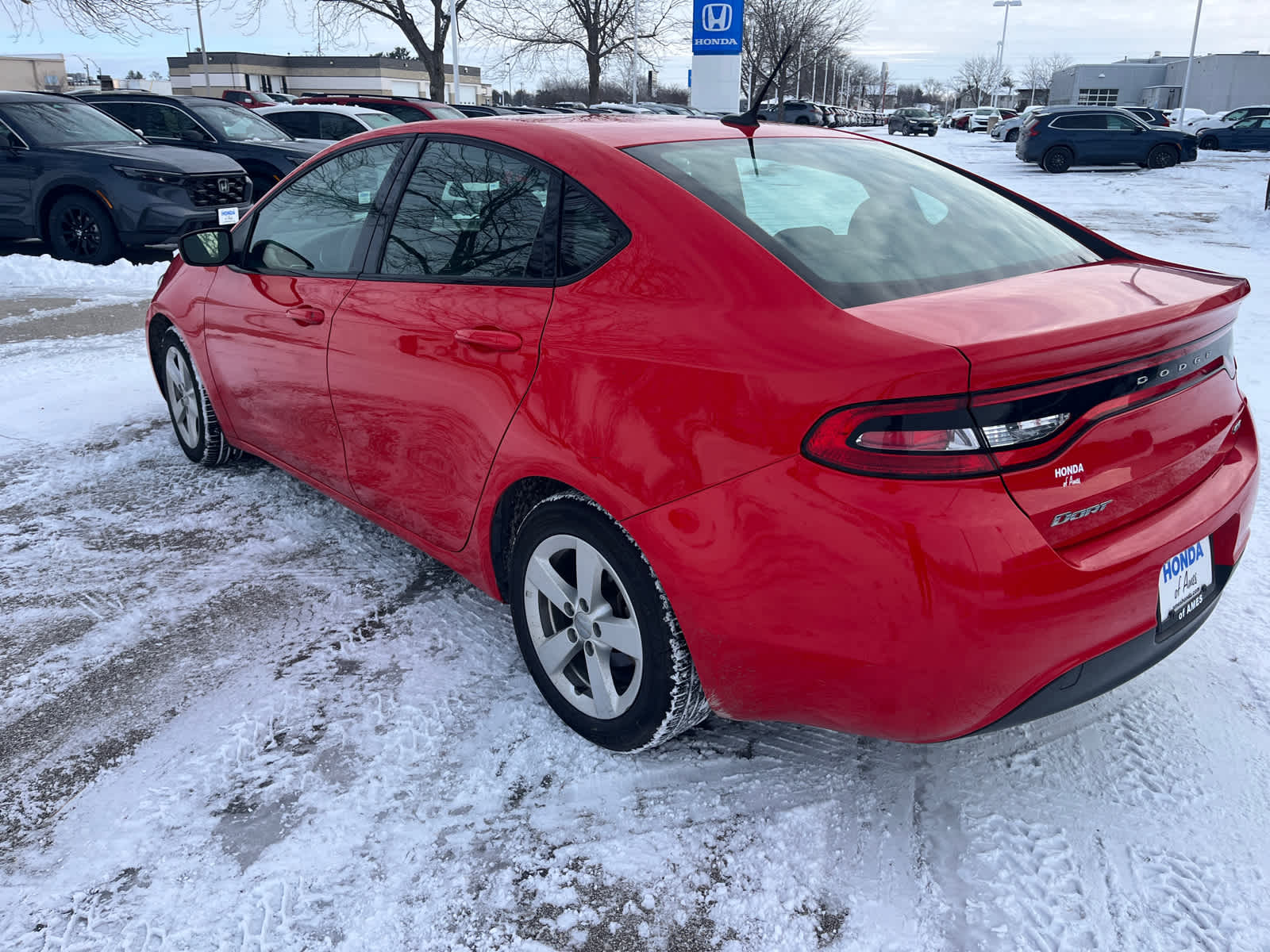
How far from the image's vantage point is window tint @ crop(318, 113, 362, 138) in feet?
50.1

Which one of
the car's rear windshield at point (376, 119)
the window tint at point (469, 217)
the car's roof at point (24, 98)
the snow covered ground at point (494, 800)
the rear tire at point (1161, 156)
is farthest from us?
the rear tire at point (1161, 156)

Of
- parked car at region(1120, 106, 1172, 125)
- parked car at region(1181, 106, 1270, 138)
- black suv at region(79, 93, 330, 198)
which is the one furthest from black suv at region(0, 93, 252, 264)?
parked car at region(1181, 106, 1270, 138)

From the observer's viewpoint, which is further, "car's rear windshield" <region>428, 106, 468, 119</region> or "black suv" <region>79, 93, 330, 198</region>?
"car's rear windshield" <region>428, 106, 468, 119</region>

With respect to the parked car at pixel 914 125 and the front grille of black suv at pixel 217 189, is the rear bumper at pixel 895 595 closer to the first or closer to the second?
the front grille of black suv at pixel 217 189

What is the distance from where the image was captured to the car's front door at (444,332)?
2510 mm

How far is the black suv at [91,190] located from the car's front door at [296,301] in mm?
6462

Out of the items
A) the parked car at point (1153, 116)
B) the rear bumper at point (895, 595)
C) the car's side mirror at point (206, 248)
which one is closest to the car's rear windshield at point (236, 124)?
the car's side mirror at point (206, 248)

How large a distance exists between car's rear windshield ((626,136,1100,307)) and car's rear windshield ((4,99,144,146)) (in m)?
9.98

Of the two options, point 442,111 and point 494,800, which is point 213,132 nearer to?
point 442,111

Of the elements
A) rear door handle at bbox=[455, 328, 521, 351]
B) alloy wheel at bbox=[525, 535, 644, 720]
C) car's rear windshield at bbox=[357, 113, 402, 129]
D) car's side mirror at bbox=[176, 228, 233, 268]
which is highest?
car's rear windshield at bbox=[357, 113, 402, 129]

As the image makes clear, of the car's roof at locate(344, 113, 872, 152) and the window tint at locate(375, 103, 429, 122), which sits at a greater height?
the window tint at locate(375, 103, 429, 122)

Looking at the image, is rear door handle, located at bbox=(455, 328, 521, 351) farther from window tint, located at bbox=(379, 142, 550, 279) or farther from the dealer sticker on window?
the dealer sticker on window

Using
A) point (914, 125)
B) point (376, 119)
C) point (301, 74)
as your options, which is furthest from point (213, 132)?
point (301, 74)

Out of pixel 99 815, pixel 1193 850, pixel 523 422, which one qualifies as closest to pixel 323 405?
pixel 523 422
